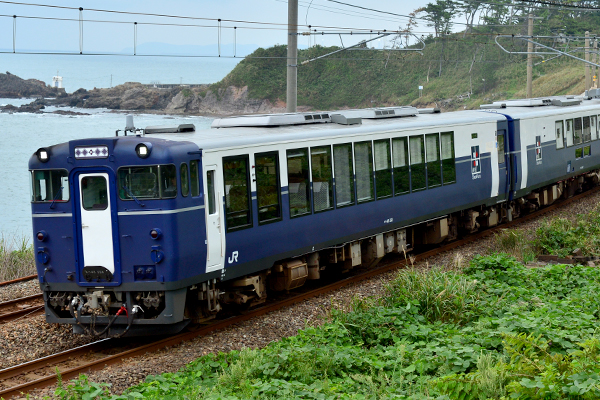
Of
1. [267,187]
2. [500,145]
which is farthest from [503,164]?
[267,187]

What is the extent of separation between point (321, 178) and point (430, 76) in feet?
219

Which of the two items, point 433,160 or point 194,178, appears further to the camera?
point 433,160

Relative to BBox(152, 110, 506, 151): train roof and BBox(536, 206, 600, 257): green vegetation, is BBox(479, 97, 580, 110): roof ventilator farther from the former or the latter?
BBox(536, 206, 600, 257): green vegetation

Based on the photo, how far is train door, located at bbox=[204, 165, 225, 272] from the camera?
10.0 m

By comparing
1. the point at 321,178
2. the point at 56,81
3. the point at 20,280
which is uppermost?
the point at 56,81

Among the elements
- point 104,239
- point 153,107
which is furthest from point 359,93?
point 104,239

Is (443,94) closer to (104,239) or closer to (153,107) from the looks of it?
(153,107)

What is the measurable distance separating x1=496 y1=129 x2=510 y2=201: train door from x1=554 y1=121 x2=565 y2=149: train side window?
3.41 meters

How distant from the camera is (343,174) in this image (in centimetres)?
1269

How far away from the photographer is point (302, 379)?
7.58 meters

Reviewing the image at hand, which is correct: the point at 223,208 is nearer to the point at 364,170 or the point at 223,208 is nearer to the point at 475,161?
the point at 364,170

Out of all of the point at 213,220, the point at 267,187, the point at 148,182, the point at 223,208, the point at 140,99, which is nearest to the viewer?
the point at 148,182

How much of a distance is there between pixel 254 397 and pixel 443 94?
67.1 metres

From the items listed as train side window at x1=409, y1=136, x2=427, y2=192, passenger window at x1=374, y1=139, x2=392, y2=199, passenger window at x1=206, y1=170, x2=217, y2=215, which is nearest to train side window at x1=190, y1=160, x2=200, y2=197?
passenger window at x1=206, y1=170, x2=217, y2=215
